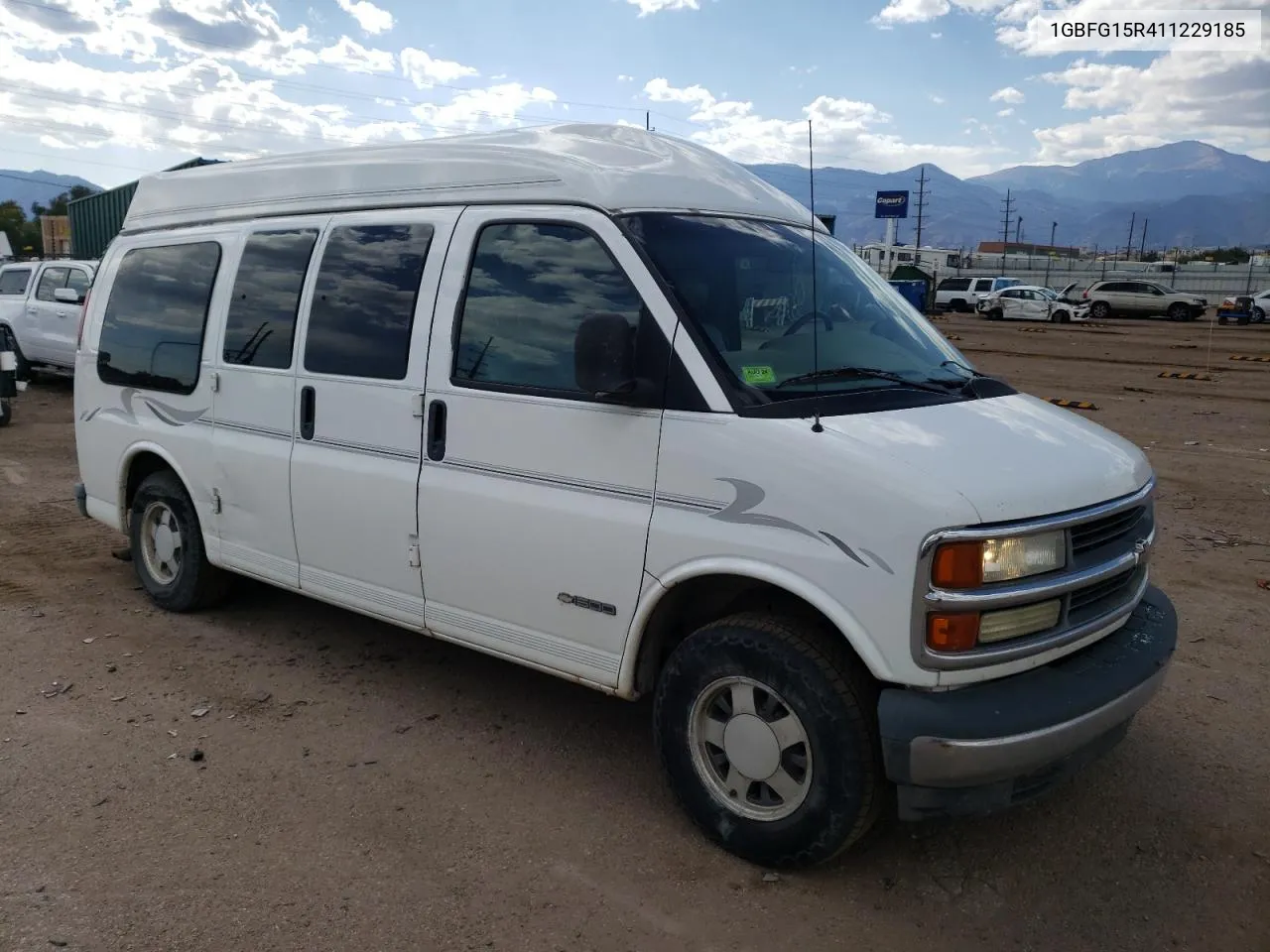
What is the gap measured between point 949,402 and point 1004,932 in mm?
1754

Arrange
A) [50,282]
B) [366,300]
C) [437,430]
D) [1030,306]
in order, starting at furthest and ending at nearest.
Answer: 1. [1030,306]
2. [50,282]
3. [366,300]
4. [437,430]

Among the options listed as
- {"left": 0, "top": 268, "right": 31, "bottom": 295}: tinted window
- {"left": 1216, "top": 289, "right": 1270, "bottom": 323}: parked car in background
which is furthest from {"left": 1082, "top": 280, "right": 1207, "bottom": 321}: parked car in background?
{"left": 0, "top": 268, "right": 31, "bottom": 295}: tinted window

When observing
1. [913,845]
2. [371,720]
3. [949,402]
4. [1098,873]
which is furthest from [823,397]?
[371,720]

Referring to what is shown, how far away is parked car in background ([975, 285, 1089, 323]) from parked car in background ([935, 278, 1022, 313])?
248 cm

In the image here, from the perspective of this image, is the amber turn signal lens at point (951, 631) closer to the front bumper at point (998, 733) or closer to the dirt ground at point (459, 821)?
the front bumper at point (998, 733)

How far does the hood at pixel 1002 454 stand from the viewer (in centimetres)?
299

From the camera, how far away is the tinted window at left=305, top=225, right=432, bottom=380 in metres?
4.27

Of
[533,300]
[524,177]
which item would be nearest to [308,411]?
[533,300]

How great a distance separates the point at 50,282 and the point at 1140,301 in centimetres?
3890

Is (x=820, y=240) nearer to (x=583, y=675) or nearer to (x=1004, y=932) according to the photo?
(x=583, y=675)

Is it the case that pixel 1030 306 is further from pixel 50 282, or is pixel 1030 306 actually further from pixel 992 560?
pixel 992 560

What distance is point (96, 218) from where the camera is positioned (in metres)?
30.8

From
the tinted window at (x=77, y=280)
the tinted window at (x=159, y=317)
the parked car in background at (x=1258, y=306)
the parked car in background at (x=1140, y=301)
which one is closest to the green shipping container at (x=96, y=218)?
the tinted window at (x=77, y=280)

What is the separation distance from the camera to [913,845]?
3.59 m
